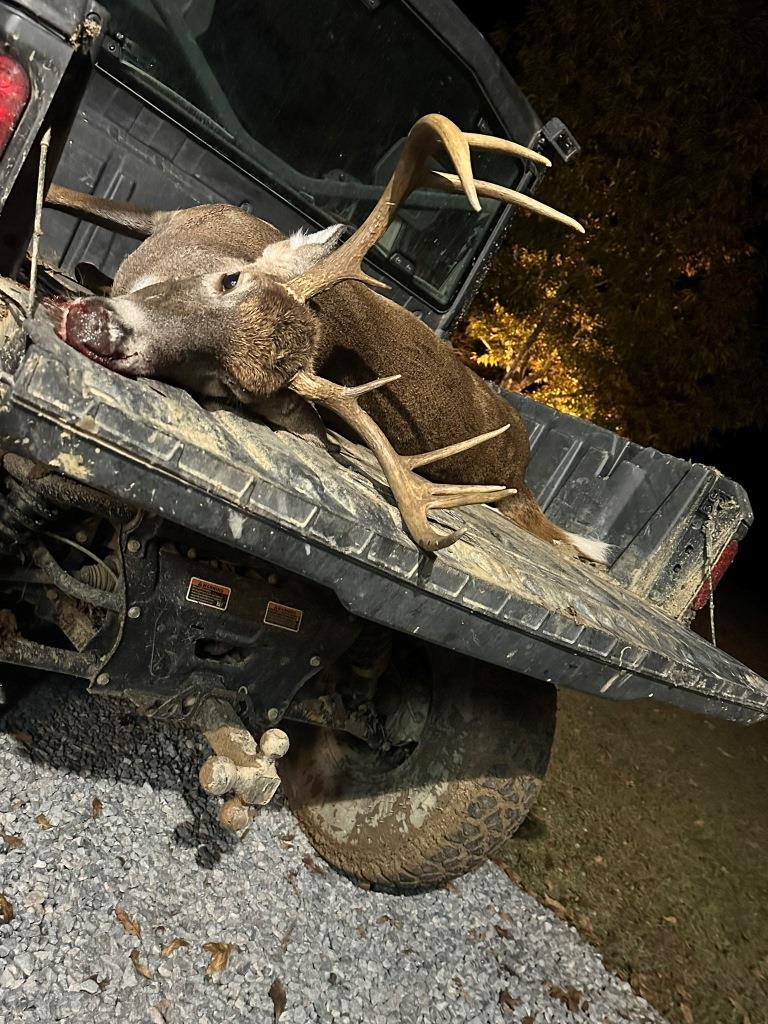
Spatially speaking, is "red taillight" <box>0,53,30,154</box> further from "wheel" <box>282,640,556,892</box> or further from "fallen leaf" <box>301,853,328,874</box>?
"fallen leaf" <box>301,853,328,874</box>

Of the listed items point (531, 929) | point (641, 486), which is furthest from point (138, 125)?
point (531, 929)

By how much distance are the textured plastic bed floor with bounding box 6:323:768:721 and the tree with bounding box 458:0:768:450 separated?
8.19m

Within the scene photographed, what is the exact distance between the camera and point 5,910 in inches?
80.4

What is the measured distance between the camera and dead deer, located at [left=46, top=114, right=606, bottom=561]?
6.68 feet

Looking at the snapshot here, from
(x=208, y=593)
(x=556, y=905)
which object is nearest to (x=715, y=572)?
(x=556, y=905)

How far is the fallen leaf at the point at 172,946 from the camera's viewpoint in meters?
2.21

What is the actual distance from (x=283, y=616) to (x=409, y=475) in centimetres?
51

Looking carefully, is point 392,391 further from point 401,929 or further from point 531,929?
point 531,929

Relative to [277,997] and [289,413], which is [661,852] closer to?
[277,997]

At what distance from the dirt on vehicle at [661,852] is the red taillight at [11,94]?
327cm

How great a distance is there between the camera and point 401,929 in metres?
2.83

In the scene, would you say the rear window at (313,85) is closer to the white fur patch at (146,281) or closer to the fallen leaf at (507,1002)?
the white fur patch at (146,281)

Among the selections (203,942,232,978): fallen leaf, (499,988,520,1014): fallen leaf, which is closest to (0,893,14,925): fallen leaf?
(203,942,232,978): fallen leaf

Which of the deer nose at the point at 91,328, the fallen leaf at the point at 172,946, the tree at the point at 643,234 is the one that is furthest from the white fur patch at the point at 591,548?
the tree at the point at 643,234
